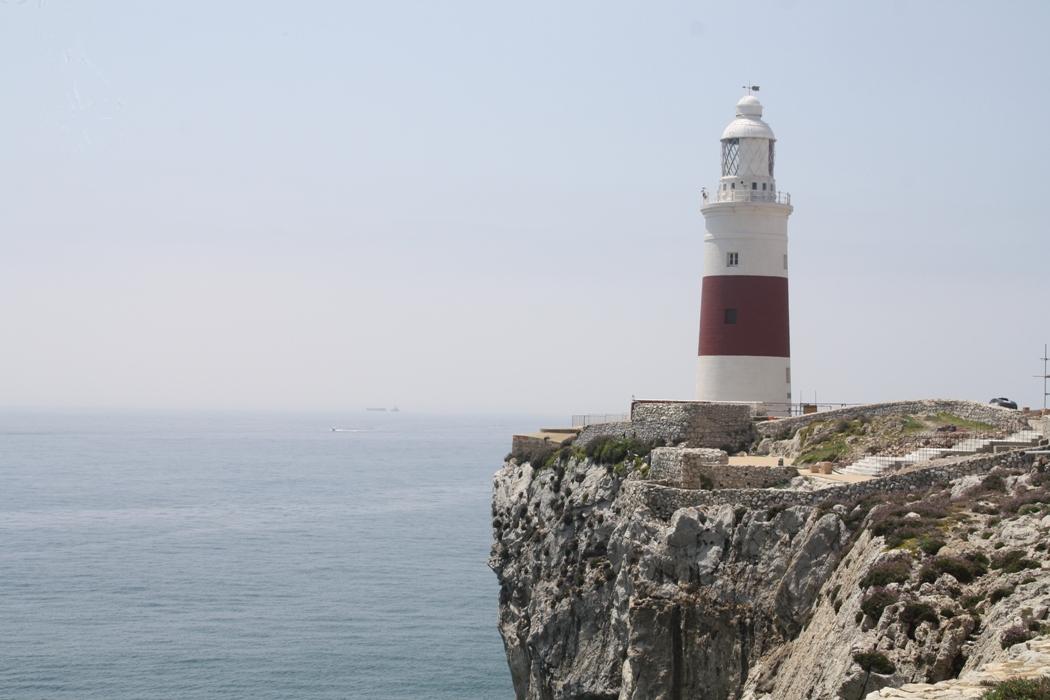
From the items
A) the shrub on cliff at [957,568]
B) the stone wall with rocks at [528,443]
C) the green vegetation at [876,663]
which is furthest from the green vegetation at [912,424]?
the green vegetation at [876,663]

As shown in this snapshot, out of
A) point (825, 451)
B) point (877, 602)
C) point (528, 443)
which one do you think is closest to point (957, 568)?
point (877, 602)

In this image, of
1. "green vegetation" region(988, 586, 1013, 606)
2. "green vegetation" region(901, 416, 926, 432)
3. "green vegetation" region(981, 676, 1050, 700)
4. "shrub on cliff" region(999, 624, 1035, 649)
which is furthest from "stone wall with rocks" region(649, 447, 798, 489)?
"green vegetation" region(981, 676, 1050, 700)

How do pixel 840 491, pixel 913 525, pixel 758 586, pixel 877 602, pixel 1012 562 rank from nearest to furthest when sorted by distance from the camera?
pixel 1012 562
pixel 877 602
pixel 913 525
pixel 840 491
pixel 758 586

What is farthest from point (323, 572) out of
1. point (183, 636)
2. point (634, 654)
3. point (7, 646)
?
point (634, 654)

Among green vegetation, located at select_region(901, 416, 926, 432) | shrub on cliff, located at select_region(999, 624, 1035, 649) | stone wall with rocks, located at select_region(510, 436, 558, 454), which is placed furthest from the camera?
stone wall with rocks, located at select_region(510, 436, 558, 454)

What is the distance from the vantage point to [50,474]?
169500 millimetres

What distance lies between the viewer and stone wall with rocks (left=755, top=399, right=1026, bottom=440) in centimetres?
4372

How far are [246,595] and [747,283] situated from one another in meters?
41.6

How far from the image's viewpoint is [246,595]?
269 ft

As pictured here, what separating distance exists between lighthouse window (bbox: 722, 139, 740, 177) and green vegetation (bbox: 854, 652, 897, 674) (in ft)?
109

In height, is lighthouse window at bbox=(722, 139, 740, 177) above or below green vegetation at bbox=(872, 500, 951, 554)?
above

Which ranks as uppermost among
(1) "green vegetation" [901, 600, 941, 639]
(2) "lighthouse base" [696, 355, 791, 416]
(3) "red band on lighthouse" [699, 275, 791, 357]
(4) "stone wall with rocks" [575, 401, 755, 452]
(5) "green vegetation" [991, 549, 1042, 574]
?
(3) "red band on lighthouse" [699, 275, 791, 357]

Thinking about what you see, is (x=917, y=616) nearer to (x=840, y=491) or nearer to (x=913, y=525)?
(x=913, y=525)

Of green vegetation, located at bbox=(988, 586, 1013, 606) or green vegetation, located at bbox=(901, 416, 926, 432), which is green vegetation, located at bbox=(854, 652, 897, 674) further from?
green vegetation, located at bbox=(901, 416, 926, 432)
